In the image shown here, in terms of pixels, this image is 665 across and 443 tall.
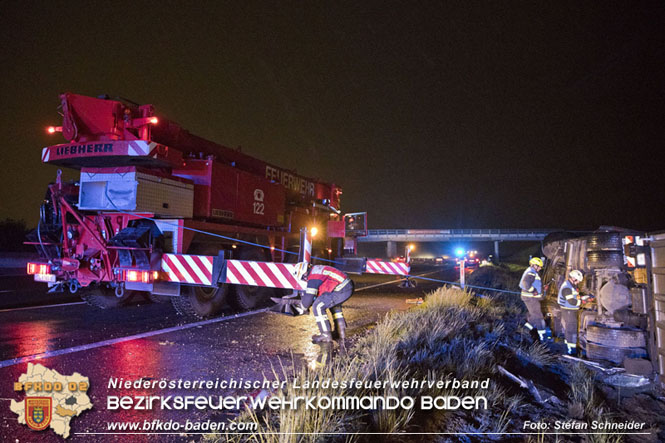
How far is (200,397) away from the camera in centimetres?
369

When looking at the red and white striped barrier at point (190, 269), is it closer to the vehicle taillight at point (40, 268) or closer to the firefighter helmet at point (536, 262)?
the vehicle taillight at point (40, 268)

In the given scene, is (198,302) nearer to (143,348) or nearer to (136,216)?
(136,216)

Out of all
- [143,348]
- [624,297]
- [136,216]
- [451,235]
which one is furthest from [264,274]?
[451,235]

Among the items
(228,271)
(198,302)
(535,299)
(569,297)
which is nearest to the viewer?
(569,297)

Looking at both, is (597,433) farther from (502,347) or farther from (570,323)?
(570,323)

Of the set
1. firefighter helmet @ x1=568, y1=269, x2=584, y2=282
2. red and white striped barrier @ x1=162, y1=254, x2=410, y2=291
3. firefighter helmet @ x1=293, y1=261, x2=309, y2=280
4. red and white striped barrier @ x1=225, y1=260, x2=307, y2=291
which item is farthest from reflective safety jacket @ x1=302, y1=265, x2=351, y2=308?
firefighter helmet @ x1=568, y1=269, x2=584, y2=282

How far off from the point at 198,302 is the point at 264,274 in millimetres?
1974

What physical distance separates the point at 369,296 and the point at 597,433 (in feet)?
27.8

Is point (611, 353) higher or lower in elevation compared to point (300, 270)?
lower

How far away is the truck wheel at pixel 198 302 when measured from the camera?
7.54 metres

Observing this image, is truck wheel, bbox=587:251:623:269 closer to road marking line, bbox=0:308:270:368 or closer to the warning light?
road marking line, bbox=0:308:270:368

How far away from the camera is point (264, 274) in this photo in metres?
6.48

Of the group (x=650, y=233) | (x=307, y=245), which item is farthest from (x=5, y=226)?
(x=650, y=233)

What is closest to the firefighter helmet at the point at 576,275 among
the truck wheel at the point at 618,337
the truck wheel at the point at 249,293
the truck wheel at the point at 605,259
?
the truck wheel at the point at 605,259
